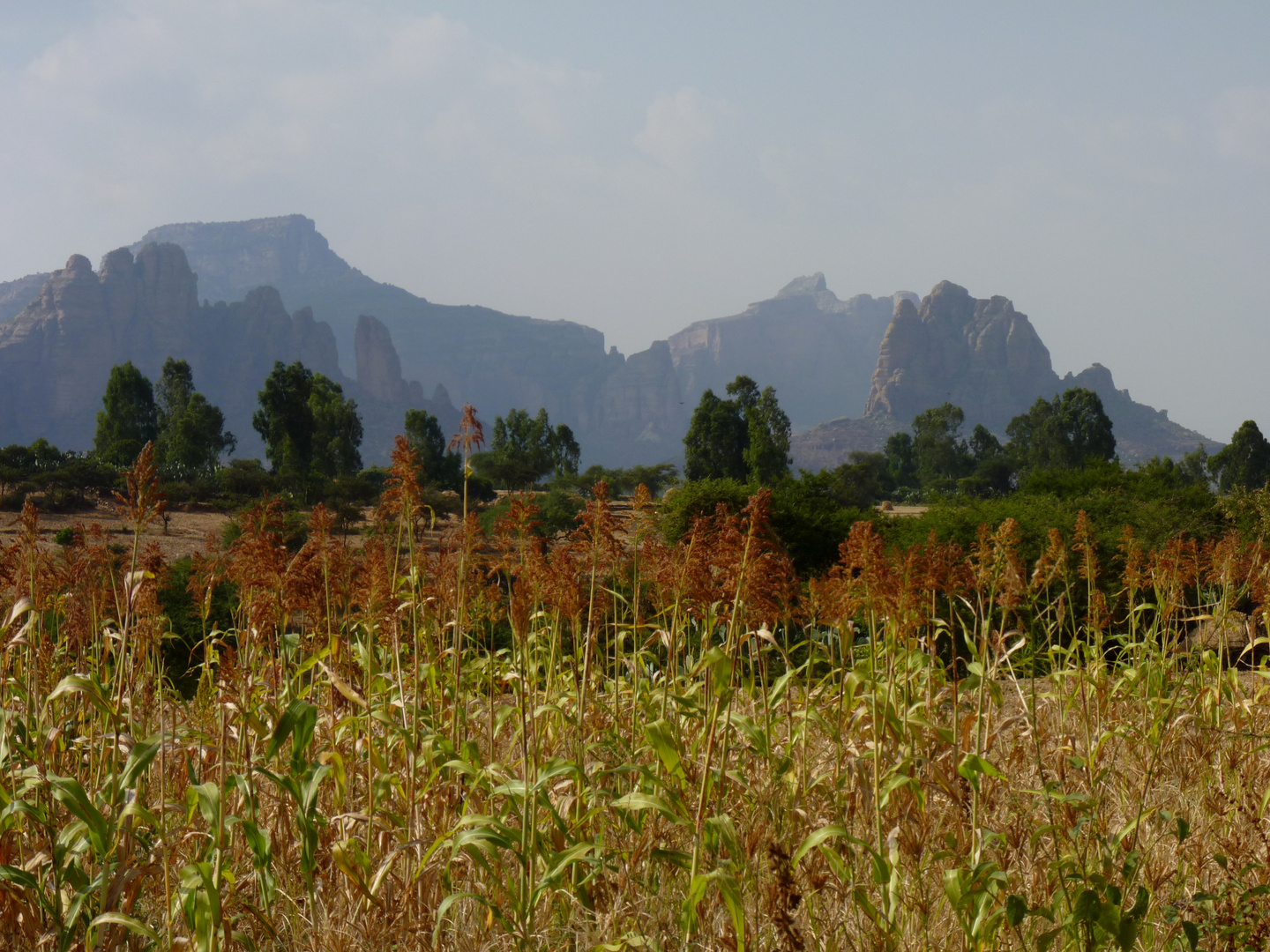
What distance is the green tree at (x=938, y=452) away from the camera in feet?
245

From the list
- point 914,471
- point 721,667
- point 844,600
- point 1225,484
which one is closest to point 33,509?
point 721,667

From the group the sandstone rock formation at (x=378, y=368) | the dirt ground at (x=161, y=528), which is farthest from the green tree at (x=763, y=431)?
the sandstone rock formation at (x=378, y=368)

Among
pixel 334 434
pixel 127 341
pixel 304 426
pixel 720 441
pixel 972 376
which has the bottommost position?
pixel 720 441

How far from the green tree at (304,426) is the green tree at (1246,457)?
55.4 meters

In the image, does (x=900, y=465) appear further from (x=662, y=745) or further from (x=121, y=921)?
(x=121, y=921)

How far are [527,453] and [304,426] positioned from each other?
14138 mm

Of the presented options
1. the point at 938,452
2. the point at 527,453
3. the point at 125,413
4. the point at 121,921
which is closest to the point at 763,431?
the point at 527,453

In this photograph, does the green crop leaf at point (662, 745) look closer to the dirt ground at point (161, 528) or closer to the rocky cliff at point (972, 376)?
the dirt ground at point (161, 528)

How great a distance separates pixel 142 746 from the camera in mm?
2045

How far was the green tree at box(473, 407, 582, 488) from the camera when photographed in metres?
51.5

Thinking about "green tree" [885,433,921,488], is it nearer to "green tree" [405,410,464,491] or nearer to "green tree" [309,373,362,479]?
"green tree" [405,410,464,491]

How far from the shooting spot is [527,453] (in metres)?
55.8

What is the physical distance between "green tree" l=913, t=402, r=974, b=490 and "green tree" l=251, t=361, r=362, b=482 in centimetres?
4575

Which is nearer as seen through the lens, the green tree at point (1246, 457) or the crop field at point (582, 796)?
the crop field at point (582, 796)
